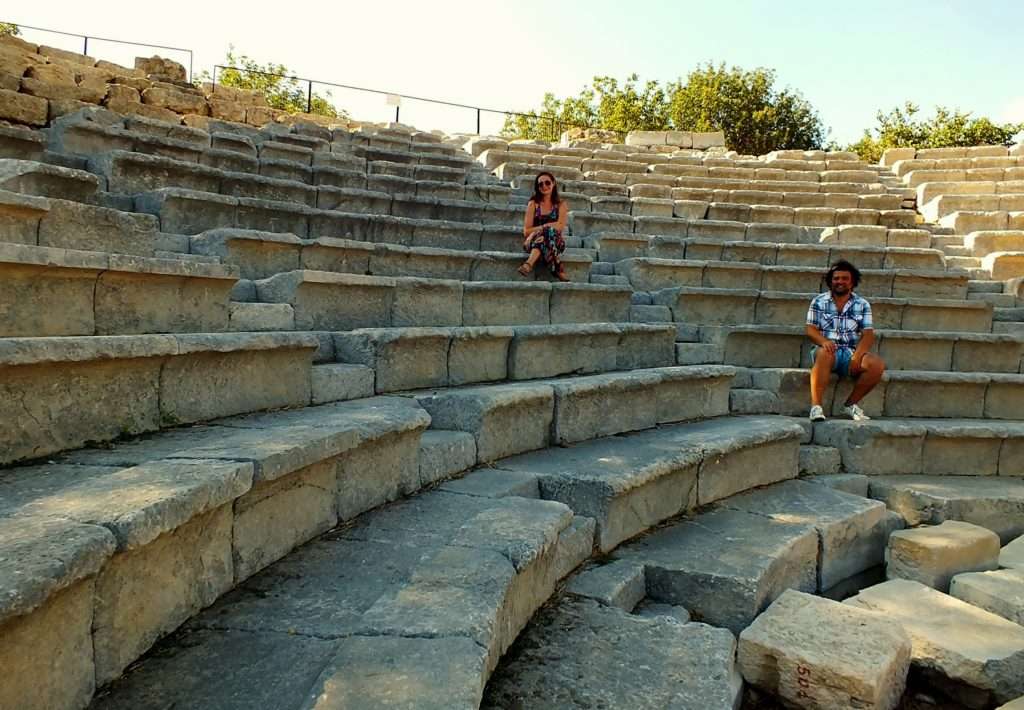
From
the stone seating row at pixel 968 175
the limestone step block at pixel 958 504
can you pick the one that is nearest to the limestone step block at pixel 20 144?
the limestone step block at pixel 958 504

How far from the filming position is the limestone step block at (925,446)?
508 cm

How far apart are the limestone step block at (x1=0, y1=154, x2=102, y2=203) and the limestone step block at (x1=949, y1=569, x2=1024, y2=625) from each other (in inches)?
214

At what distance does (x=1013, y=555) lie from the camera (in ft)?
13.0

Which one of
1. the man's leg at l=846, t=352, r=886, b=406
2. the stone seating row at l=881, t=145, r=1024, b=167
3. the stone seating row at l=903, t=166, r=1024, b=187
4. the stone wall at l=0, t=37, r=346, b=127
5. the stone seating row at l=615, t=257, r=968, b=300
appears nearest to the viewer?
the man's leg at l=846, t=352, r=886, b=406

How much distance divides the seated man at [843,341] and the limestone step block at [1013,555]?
4.50 ft

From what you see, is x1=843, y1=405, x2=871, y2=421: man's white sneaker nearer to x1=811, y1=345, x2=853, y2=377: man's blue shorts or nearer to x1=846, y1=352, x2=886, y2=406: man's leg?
x1=846, y1=352, x2=886, y2=406: man's leg

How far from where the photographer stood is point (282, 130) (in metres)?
9.45

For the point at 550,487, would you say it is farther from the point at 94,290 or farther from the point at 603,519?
the point at 94,290

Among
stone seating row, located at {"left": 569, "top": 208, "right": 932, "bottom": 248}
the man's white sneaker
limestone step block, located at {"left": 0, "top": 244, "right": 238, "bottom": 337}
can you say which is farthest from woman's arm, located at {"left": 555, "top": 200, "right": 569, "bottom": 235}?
limestone step block, located at {"left": 0, "top": 244, "right": 238, "bottom": 337}

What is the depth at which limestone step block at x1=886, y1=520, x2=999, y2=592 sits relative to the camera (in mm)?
3719

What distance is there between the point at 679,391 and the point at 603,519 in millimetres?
1948

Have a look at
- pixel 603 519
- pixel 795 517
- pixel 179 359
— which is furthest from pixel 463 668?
pixel 795 517

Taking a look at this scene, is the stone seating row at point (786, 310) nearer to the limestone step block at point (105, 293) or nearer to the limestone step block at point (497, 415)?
the limestone step block at point (497, 415)

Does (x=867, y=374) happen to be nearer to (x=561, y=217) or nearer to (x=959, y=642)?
(x=959, y=642)
